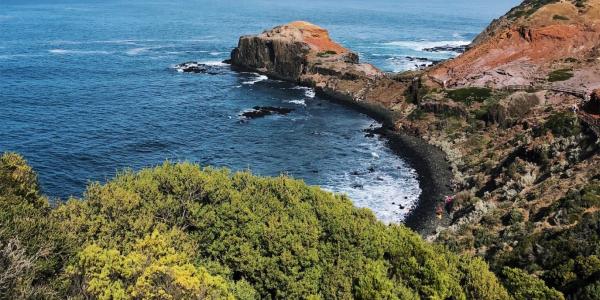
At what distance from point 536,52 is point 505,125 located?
3254 centimetres

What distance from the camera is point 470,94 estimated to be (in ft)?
341

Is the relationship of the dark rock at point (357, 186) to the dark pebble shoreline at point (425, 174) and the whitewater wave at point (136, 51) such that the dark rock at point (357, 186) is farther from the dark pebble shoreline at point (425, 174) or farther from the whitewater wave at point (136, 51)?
the whitewater wave at point (136, 51)

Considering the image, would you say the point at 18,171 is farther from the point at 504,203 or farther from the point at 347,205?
the point at 504,203

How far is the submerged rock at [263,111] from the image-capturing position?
109 m

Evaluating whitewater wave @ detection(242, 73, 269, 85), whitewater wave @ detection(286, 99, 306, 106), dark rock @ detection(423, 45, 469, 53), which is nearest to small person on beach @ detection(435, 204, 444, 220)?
whitewater wave @ detection(286, 99, 306, 106)

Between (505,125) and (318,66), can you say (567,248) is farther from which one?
(318,66)

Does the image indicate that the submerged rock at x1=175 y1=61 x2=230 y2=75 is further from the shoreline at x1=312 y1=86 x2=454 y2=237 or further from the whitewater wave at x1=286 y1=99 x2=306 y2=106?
the shoreline at x1=312 y1=86 x2=454 y2=237

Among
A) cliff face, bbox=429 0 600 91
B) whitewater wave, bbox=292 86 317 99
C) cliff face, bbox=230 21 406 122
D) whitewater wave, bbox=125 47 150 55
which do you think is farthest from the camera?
whitewater wave, bbox=125 47 150 55

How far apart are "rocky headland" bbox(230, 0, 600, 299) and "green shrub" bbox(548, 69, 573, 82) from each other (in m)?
0.31

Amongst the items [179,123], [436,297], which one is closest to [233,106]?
[179,123]

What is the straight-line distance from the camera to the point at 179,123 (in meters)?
101

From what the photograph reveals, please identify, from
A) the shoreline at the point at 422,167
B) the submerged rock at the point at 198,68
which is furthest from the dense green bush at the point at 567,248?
the submerged rock at the point at 198,68

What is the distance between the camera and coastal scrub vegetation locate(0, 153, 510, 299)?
2582 cm

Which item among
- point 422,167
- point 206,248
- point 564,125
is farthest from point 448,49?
point 206,248
